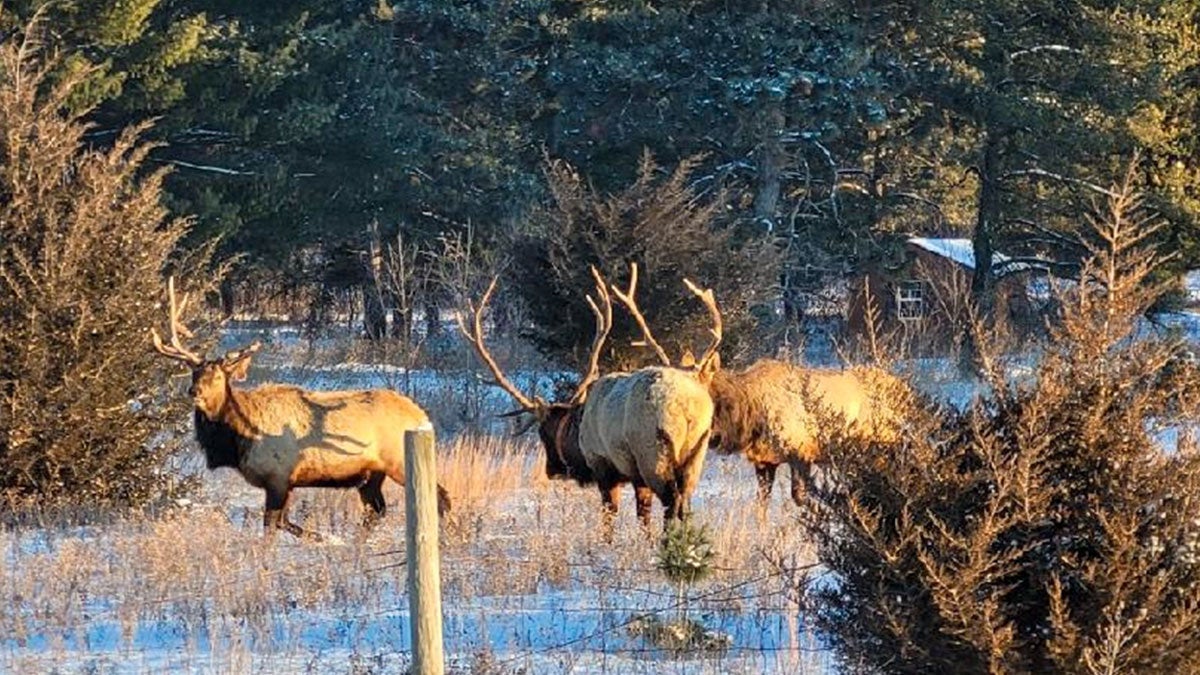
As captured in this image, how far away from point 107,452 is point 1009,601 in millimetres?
8449

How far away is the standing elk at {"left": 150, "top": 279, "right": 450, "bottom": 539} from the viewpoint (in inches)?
450

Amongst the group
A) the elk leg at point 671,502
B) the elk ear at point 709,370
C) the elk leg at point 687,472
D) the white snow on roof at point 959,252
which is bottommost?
the white snow on roof at point 959,252

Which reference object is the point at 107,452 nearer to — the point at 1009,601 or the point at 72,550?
the point at 72,550

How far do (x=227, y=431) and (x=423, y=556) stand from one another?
6184 millimetres

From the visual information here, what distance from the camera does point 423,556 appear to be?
5.70m

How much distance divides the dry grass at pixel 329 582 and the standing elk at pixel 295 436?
0.37 meters

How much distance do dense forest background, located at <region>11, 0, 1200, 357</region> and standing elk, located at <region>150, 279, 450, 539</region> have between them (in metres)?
13.9

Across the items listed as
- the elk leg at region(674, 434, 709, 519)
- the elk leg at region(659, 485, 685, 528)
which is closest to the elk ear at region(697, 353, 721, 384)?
the elk leg at region(674, 434, 709, 519)

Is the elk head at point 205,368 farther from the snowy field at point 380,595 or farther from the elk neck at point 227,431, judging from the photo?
the snowy field at point 380,595

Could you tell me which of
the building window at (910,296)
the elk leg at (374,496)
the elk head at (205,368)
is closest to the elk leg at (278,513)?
the elk leg at (374,496)

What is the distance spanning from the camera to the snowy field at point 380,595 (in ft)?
24.3

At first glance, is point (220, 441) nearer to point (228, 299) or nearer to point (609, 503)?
point (609, 503)

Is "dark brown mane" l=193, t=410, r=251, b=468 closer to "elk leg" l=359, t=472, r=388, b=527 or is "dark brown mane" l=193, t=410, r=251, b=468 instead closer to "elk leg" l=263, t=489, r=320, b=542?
"elk leg" l=263, t=489, r=320, b=542

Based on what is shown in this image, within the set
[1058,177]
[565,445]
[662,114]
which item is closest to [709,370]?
[565,445]
